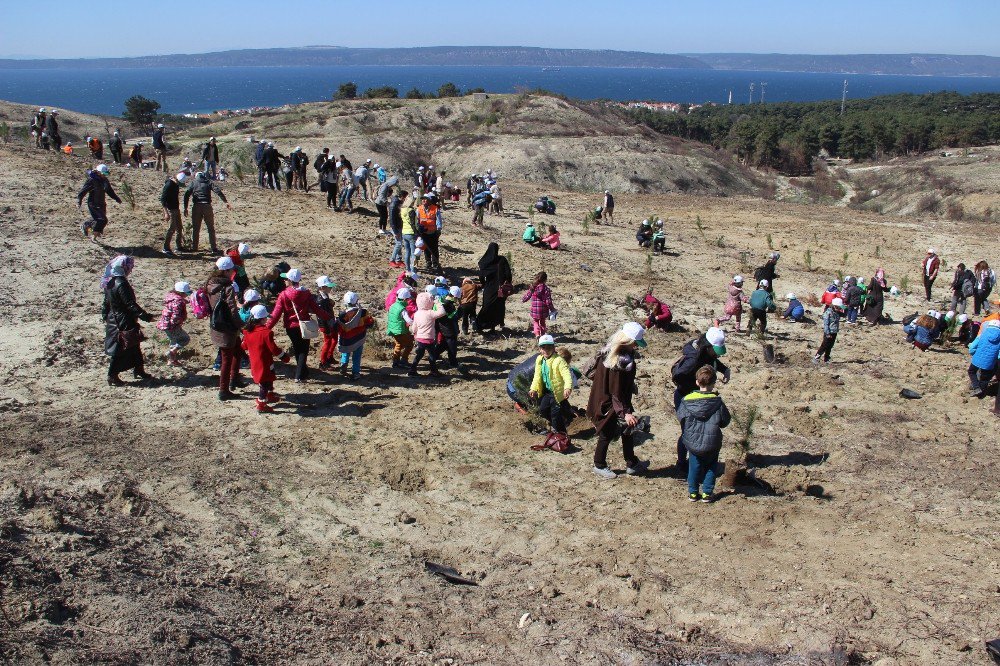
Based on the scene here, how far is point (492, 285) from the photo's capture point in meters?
12.3

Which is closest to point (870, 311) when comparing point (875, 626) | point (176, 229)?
point (875, 626)

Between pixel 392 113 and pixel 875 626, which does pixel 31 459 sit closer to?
pixel 875 626

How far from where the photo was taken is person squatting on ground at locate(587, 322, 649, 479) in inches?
284

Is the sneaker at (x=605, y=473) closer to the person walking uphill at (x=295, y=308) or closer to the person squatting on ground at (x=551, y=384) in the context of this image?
the person squatting on ground at (x=551, y=384)

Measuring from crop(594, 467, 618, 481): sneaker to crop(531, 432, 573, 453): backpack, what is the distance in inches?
25.7

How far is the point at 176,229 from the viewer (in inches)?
563

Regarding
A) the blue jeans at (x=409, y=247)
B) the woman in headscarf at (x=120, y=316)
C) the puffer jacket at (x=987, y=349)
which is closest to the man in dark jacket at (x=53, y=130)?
the blue jeans at (x=409, y=247)

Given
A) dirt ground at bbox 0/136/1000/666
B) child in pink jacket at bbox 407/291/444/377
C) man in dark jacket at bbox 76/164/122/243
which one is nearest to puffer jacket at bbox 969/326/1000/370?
dirt ground at bbox 0/136/1000/666

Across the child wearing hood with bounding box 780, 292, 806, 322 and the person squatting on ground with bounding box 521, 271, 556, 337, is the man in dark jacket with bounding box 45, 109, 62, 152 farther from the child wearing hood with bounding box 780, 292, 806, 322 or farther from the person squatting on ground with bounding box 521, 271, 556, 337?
the child wearing hood with bounding box 780, 292, 806, 322

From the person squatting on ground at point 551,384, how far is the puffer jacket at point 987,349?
6.04 m

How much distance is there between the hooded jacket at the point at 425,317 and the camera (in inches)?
392

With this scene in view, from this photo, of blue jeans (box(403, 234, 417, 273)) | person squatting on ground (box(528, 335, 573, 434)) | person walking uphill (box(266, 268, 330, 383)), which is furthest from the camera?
blue jeans (box(403, 234, 417, 273))

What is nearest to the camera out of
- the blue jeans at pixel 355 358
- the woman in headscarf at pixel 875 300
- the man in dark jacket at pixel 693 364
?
the man in dark jacket at pixel 693 364

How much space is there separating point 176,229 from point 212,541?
9.47 metres
